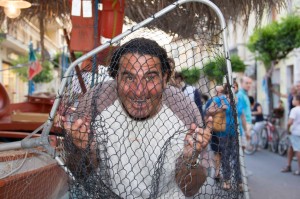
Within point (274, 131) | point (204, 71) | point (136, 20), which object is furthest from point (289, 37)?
point (204, 71)

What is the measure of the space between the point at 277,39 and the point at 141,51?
38.9 ft

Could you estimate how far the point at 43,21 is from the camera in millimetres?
5457

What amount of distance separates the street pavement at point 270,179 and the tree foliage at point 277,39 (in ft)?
12.7

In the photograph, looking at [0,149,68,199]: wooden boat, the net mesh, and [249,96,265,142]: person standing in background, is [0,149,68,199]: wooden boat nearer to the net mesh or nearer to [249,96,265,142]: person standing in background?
the net mesh

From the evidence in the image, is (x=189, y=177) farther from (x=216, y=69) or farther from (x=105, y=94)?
(x=216, y=69)

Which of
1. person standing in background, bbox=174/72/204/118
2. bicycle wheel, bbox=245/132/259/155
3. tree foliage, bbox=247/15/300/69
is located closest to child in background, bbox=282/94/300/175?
bicycle wheel, bbox=245/132/259/155

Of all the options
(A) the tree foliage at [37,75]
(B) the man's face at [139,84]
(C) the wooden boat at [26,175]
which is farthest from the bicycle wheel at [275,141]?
(A) the tree foliage at [37,75]

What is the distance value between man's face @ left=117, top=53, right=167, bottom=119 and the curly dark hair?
0.09 ft

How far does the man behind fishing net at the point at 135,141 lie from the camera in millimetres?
1931

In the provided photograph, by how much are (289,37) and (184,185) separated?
11.8m

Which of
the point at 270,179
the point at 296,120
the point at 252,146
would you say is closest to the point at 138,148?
the point at 270,179

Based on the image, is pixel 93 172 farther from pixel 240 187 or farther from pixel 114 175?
pixel 240 187

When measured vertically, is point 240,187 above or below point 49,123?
below

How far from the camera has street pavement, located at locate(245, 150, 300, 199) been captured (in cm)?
643
